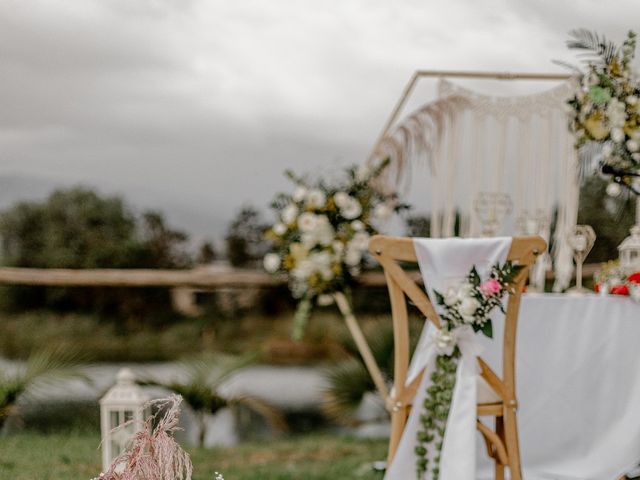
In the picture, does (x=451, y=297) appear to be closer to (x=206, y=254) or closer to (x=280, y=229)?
(x=280, y=229)

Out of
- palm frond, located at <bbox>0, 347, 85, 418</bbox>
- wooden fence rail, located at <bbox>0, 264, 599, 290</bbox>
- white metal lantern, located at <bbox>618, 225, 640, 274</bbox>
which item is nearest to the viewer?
white metal lantern, located at <bbox>618, 225, 640, 274</bbox>

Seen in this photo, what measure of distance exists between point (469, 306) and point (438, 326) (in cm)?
16

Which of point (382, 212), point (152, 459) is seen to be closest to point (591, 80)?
point (382, 212)

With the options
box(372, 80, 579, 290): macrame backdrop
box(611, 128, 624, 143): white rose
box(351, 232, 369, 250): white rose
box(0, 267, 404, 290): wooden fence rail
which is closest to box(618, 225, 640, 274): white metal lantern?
box(611, 128, 624, 143): white rose

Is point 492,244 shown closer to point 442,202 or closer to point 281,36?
point 442,202

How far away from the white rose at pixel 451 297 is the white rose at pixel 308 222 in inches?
63.2

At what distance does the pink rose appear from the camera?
7.79ft

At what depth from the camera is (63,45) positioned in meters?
4.72

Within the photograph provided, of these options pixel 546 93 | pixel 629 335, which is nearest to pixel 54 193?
pixel 546 93

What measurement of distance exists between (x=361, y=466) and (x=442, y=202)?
55.2 inches

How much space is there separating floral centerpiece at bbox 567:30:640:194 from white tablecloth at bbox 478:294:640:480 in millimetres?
491

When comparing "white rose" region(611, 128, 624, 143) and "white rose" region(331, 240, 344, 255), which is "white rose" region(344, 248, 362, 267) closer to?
"white rose" region(331, 240, 344, 255)

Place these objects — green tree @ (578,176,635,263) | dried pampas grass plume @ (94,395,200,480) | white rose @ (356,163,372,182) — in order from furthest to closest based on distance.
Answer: green tree @ (578,176,635,263) < white rose @ (356,163,372,182) < dried pampas grass plume @ (94,395,200,480)

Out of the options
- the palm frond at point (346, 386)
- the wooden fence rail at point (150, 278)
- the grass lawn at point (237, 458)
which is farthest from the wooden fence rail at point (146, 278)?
the grass lawn at point (237, 458)
